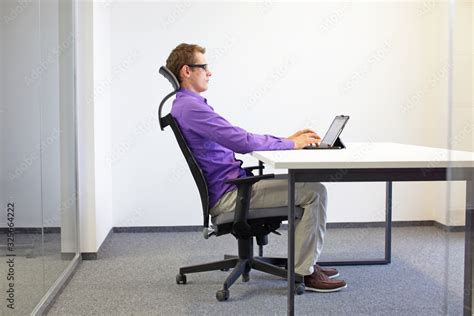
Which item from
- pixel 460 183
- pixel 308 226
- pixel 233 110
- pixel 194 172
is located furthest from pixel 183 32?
pixel 460 183

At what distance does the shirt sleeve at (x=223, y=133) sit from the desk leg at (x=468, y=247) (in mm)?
1608

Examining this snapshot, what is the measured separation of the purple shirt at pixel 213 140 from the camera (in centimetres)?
290

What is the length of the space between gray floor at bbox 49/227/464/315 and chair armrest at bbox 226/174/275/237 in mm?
376

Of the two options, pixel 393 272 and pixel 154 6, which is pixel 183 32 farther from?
pixel 393 272

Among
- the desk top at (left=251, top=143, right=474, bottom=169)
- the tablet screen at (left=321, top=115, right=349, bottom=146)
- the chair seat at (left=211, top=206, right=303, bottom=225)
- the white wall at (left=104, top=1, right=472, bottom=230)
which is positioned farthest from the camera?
the white wall at (left=104, top=1, right=472, bottom=230)

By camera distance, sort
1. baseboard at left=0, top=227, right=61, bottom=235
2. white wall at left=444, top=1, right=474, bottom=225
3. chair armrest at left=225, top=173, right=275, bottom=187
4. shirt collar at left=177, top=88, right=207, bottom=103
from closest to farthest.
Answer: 1. white wall at left=444, top=1, right=474, bottom=225
2. baseboard at left=0, top=227, right=61, bottom=235
3. chair armrest at left=225, top=173, right=275, bottom=187
4. shirt collar at left=177, top=88, right=207, bottom=103

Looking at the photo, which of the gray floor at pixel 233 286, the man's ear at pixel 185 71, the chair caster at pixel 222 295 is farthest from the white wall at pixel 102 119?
the chair caster at pixel 222 295

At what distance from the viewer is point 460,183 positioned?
1.30 meters

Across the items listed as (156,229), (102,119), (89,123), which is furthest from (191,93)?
(156,229)

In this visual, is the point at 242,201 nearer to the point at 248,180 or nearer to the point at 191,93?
the point at 248,180

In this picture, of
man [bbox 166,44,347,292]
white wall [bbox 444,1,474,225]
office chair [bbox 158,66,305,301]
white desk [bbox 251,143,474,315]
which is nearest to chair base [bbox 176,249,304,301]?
office chair [bbox 158,66,305,301]

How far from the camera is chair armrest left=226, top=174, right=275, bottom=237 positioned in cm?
271

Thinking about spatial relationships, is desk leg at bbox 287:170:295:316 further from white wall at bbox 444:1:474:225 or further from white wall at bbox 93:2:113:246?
white wall at bbox 93:2:113:246

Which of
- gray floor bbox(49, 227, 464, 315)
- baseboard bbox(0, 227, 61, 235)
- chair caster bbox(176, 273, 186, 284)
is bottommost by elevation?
gray floor bbox(49, 227, 464, 315)
